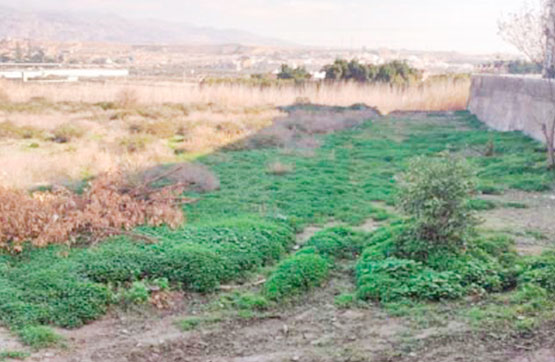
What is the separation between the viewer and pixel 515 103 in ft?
57.0

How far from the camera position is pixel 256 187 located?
10.5m

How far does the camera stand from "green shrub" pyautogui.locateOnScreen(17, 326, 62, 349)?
473cm

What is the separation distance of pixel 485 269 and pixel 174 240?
321 centimetres

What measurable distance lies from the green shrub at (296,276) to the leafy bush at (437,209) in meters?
Result: 0.89

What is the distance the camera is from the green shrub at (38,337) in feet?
15.5

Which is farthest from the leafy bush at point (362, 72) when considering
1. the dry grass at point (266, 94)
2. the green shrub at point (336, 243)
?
the green shrub at point (336, 243)

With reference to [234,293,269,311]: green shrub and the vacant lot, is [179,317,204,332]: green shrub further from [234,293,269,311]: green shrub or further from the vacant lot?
[234,293,269,311]: green shrub

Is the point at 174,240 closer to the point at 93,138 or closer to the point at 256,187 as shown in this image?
the point at 256,187

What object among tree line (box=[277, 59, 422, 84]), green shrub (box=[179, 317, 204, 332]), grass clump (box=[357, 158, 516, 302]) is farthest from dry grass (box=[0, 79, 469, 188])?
grass clump (box=[357, 158, 516, 302])

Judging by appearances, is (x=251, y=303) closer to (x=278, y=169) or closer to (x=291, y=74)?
(x=278, y=169)

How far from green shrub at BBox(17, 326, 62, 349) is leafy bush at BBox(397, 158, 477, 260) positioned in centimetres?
341

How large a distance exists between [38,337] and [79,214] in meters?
2.49

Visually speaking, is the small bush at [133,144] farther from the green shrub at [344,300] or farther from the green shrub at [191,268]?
the green shrub at [344,300]

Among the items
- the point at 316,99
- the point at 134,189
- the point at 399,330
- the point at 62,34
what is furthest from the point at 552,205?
the point at 62,34
